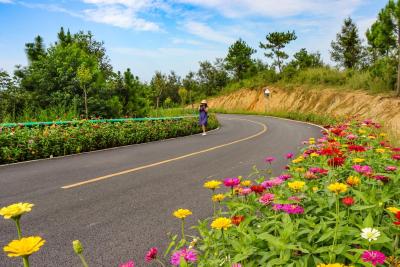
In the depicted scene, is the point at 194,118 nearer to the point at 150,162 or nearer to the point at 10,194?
the point at 150,162

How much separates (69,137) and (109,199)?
664cm

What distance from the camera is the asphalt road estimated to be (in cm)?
390

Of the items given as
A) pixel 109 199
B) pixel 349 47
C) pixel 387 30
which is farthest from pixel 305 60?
pixel 109 199

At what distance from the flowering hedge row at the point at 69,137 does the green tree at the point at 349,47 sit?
35.5 meters

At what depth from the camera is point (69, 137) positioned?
1170 cm

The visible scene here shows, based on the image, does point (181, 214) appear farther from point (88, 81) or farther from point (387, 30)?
point (387, 30)

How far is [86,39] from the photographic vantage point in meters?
28.0

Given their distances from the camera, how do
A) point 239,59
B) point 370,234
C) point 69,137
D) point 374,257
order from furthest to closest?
1. point 239,59
2. point 69,137
3. point 370,234
4. point 374,257

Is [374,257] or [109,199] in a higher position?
[374,257]

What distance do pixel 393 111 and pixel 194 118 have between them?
1427 centimetres

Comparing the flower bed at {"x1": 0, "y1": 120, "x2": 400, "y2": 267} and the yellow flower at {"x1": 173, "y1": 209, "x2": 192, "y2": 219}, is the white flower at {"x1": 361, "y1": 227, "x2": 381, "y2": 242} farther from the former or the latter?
the yellow flower at {"x1": 173, "y1": 209, "x2": 192, "y2": 219}

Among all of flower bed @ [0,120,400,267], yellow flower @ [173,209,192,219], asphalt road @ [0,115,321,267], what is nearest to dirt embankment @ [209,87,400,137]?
asphalt road @ [0,115,321,267]

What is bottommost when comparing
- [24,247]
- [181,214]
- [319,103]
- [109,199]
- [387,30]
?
[109,199]

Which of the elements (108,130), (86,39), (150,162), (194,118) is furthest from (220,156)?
(86,39)
